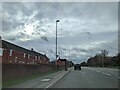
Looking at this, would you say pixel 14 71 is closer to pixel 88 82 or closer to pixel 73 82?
pixel 73 82

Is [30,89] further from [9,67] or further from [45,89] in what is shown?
[9,67]

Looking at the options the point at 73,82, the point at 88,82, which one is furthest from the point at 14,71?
the point at 88,82

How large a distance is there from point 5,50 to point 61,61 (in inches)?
3241

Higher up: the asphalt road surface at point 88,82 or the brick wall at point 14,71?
the brick wall at point 14,71

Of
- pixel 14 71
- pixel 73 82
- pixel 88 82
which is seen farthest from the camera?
pixel 14 71

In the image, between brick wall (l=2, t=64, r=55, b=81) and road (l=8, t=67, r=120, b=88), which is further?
brick wall (l=2, t=64, r=55, b=81)

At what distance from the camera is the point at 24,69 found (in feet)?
102

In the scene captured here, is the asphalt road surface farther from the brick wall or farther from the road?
the brick wall

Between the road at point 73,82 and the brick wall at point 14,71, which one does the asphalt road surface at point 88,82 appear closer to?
the road at point 73,82

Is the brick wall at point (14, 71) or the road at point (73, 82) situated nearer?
the road at point (73, 82)

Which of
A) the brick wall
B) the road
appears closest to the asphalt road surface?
the road

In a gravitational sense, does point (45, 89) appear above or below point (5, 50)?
below

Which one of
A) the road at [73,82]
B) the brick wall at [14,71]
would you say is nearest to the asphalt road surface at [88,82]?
the road at [73,82]

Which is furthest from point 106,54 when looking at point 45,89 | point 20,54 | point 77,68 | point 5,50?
point 45,89
